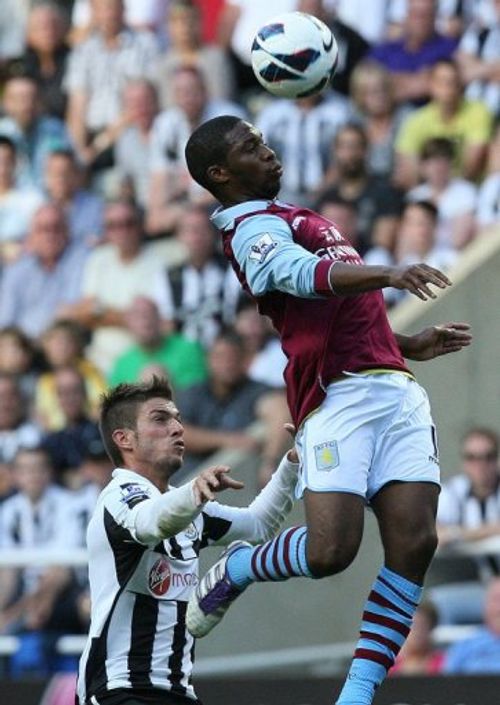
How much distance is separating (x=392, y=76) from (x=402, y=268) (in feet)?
22.4

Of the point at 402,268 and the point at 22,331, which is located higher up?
the point at 402,268

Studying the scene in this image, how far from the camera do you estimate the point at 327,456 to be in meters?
6.36

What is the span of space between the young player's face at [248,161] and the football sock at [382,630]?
57.5 inches

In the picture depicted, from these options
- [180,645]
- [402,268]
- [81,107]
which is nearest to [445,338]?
[402,268]

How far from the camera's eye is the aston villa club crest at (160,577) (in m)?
6.26

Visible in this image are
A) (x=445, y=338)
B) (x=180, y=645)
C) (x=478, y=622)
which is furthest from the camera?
(x=478, y=622)

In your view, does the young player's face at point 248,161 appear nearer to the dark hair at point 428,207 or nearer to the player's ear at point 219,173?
the player's ear at point 219,173

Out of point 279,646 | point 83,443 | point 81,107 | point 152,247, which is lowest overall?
point 279,646

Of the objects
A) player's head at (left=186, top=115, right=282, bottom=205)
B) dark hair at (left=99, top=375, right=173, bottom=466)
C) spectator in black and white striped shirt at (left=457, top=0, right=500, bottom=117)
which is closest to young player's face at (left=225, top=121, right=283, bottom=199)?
player's head at (left=186, top=115, right=282, bottom=205)

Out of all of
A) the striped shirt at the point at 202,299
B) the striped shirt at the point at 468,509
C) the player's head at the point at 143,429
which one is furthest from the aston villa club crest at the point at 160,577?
the striped shirt at the point at 202,299

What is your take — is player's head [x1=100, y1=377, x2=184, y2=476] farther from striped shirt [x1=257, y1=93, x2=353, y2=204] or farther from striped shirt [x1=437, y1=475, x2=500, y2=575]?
striped shirt [x1=257, y1=93, x2=353, y2=204]

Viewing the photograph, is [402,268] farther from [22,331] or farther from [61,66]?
[61,66]

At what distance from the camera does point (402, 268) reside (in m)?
5.88

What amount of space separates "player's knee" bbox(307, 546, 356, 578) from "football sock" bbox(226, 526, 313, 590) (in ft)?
0.15
